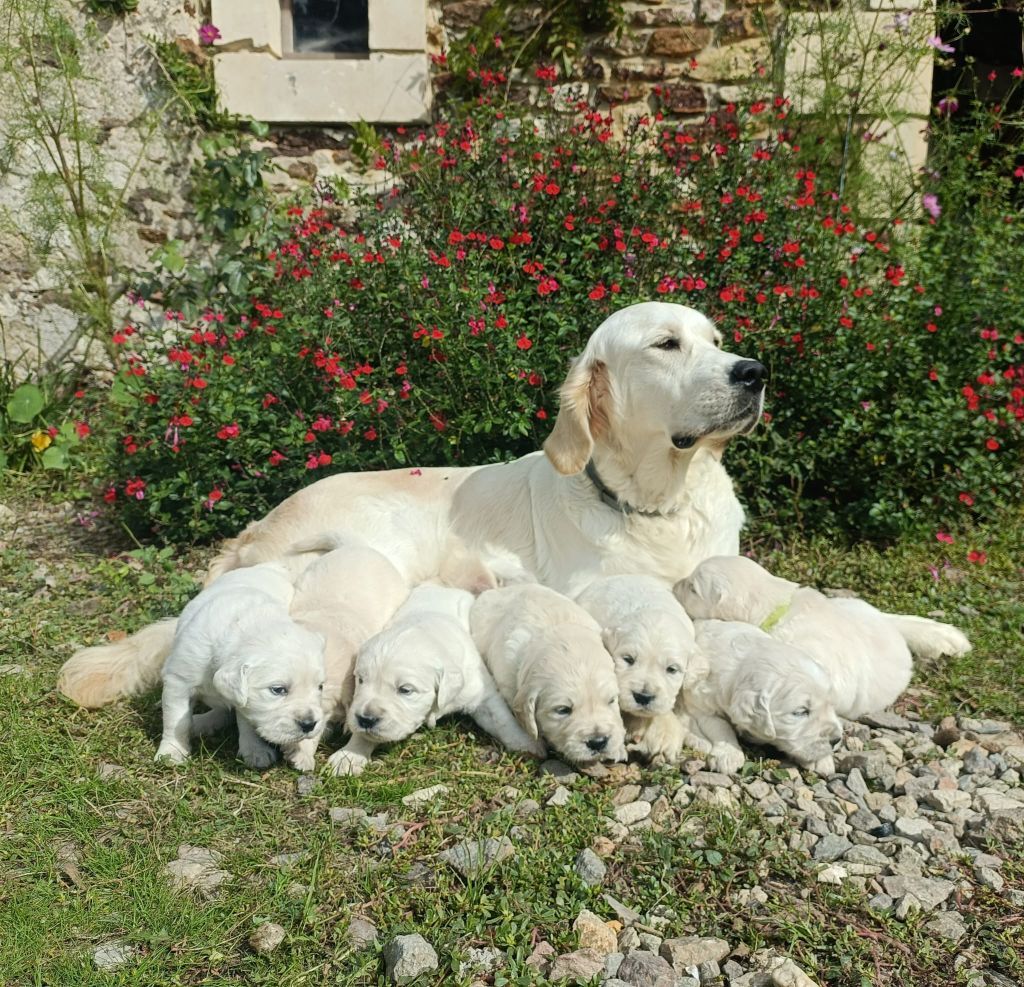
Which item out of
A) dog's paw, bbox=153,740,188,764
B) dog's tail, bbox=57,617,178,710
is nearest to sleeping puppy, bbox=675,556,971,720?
dog's paw, bbox=153,740,188,764

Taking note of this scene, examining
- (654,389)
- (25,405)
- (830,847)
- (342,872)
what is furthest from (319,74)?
(830,847)

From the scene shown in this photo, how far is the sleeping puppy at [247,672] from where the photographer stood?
307 cm

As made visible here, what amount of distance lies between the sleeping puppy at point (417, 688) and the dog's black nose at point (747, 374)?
1388 mm

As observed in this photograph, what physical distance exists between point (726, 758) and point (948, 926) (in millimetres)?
869

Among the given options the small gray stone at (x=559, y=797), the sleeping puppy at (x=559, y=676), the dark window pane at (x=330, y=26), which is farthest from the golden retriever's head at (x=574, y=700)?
the dark window pane at (x=330, y=26)

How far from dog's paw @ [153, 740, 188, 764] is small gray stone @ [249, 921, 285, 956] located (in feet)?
3.21

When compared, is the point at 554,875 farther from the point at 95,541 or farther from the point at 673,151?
the point at 673,151

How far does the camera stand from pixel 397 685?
10.3ft

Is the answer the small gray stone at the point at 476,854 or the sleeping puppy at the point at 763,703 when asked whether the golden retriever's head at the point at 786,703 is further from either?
the small gray stone at the point at 476,854

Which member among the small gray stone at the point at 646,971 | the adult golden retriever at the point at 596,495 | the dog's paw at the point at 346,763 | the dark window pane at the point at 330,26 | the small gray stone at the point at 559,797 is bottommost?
the small gray stone at the point at 559,797

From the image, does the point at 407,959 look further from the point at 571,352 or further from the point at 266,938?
the point at 571,352

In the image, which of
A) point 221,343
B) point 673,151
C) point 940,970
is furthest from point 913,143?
point 940,970

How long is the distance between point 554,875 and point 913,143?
5.78m

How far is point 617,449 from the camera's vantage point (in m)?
3.96
